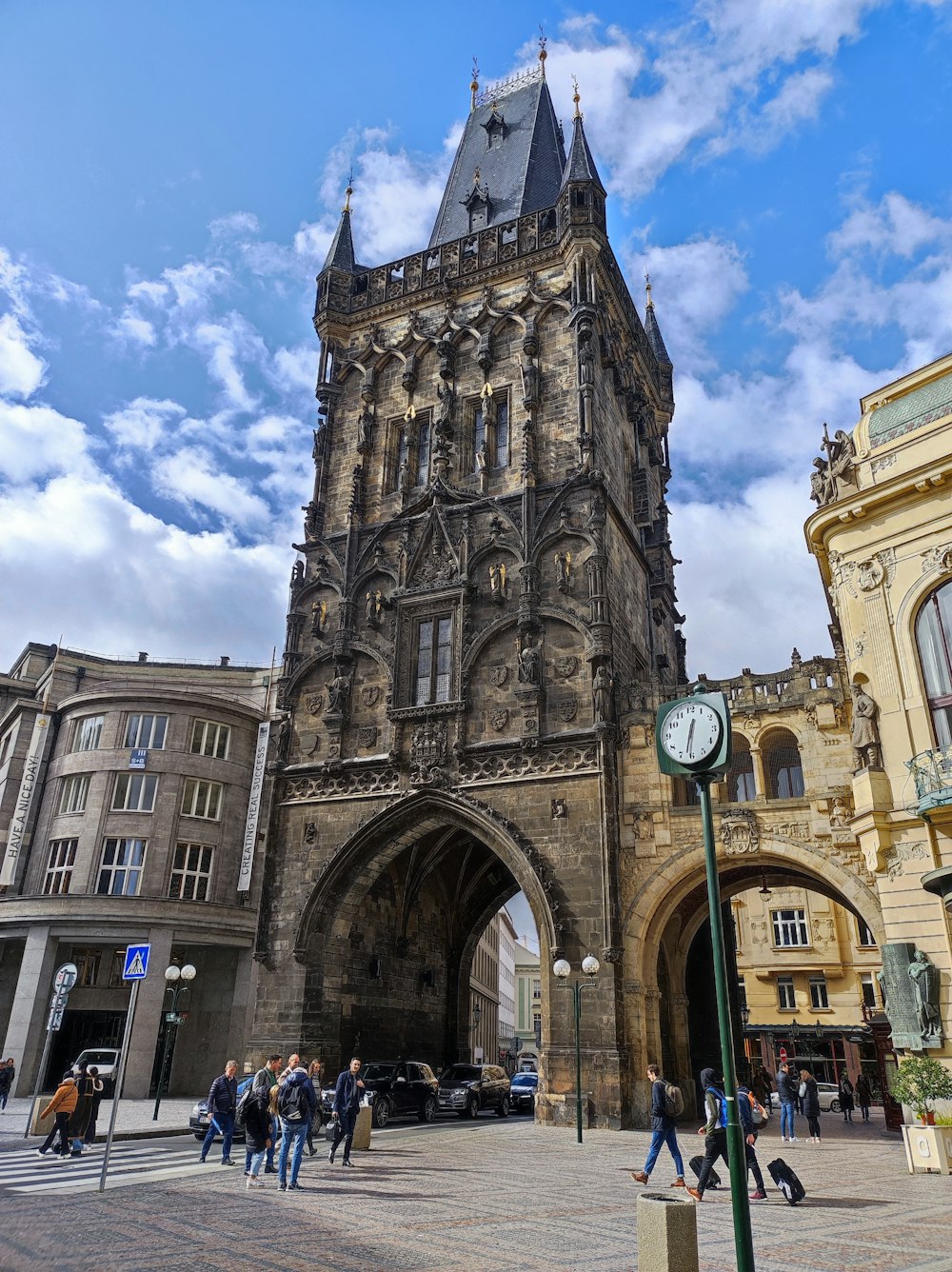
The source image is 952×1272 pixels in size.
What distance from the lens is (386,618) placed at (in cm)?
3027

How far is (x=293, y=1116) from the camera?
12.2m

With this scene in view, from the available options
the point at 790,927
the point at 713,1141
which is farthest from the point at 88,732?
the point at 790,927

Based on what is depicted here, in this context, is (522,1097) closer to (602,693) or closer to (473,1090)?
(473,1090)

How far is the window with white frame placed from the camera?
3281 centimetres

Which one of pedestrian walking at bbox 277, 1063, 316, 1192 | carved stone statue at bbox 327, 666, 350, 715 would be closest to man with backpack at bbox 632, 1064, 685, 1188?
pedestrian walking at bbox 277, 1063, 316, 1192

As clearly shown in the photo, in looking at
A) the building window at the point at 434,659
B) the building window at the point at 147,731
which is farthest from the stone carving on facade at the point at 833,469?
the building window at the point at 147,731

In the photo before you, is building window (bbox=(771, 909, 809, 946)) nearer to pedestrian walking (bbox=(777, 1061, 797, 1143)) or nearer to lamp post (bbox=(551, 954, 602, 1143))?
pedestrian walking (bbox=(777, 1061, 797, 1143))

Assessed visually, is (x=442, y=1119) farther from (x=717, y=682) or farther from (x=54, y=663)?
(x=54, y=663)

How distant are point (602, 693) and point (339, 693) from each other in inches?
335

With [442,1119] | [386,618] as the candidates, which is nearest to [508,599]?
[386,618]

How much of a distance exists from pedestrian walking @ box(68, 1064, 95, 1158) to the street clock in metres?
13.1

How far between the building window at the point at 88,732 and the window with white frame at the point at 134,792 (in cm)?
169

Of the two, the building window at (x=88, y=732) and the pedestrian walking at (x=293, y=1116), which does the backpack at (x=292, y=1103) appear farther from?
the building window at (x=88, y=732)

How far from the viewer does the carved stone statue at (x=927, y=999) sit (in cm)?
1656
